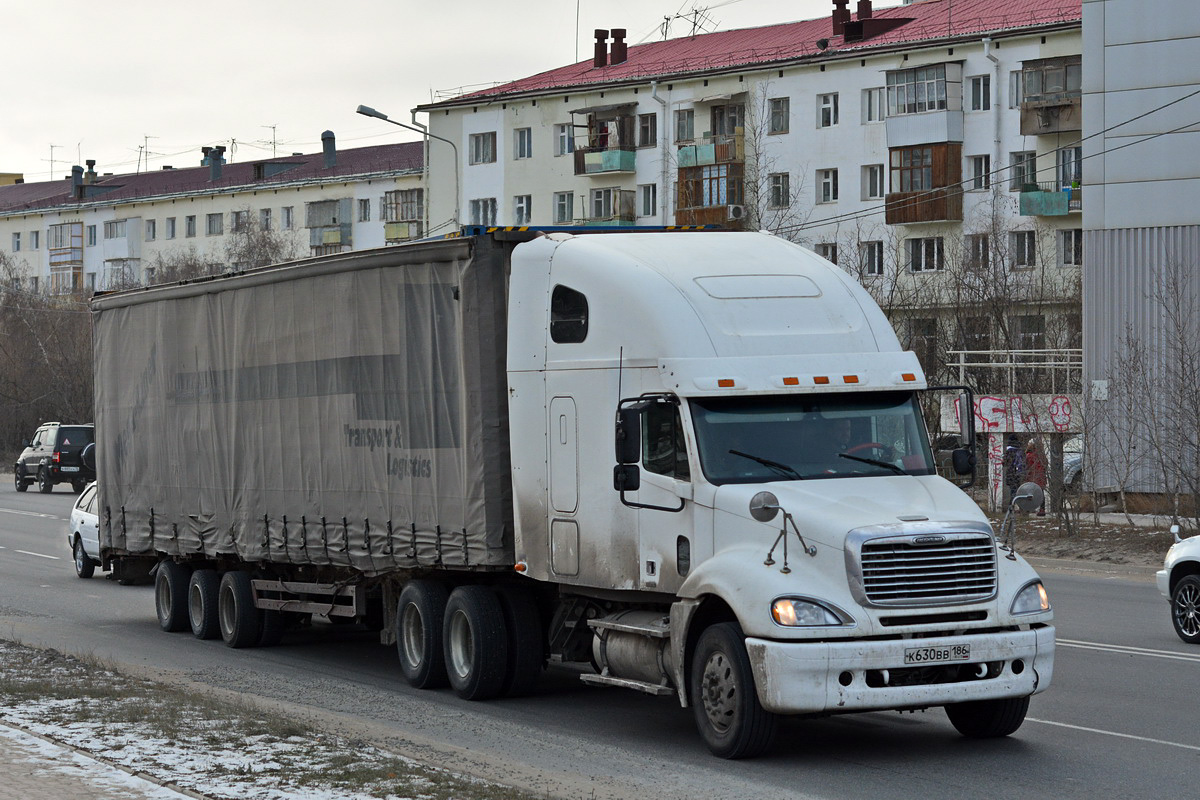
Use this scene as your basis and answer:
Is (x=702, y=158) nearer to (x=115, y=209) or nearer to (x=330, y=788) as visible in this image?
(x=115, y=209)

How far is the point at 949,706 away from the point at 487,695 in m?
3.65

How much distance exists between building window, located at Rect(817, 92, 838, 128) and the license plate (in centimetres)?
5825

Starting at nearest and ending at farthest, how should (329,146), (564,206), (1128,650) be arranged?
(1128,650) < (564,206) < (329,146)

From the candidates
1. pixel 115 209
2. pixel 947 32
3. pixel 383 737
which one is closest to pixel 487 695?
pixel 383 737

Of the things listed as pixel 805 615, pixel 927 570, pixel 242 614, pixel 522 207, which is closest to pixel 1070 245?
pixel 522 207

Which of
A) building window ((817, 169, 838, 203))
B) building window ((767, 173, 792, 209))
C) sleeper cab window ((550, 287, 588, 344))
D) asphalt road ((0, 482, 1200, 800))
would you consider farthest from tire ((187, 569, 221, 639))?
building window ((767, 173, 792, 209))

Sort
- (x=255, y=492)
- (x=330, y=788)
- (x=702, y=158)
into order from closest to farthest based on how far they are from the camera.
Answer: (x=330, y=788) → (x=255, y=492) → (x=702, y=158)

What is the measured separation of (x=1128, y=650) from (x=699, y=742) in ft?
19.3

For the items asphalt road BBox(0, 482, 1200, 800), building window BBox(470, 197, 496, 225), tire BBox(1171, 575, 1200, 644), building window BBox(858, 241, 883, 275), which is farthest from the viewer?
building window BBox(470, 197, 496, 225)

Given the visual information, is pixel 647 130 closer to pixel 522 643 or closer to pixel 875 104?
pixel 875 104

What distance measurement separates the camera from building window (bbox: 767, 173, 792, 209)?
6731cm

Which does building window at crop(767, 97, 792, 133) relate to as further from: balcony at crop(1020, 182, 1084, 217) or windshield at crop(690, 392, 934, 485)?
windshield at crop(690, 392, 934, 485)

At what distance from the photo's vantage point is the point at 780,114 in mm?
67875

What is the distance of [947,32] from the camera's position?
208ft
